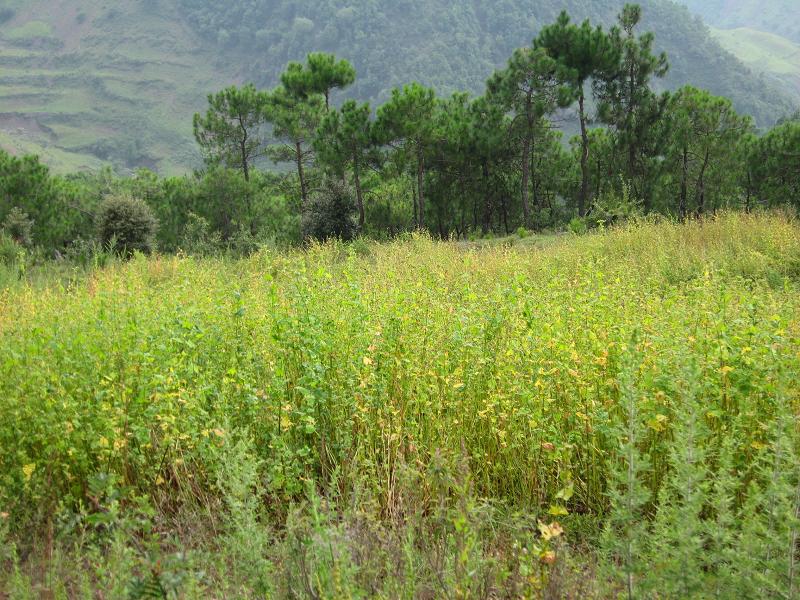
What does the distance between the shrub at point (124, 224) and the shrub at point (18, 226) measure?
235 cm

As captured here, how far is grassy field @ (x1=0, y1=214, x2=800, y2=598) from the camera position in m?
1.89

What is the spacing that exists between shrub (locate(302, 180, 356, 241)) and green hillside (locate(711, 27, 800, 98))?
14831cm

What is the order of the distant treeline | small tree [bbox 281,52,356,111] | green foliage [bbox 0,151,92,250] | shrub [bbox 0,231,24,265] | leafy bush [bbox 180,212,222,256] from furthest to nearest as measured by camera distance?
small tree [bbox 281,52,356,111] < the distant treeline < green foliage [bbox 0,151,92,250] < leafy bush [bbox 180,212,222,256] < shrub [bbox 0,231,24,265]

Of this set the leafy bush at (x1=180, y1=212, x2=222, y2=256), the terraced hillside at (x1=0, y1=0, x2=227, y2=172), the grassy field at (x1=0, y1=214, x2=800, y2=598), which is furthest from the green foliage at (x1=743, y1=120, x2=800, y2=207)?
the terraced hillside at (x1=0, y1=0, x2=227, y2=172)

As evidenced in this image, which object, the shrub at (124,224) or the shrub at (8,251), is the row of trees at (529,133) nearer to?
the shrub at (124,224)

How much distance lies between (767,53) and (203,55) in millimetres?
163856

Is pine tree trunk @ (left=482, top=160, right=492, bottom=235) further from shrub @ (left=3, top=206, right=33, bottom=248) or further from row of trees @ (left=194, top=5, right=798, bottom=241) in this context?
shrub @ (left=3, top=206, right=33, bottom=248)

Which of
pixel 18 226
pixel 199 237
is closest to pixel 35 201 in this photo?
pixel 18 226

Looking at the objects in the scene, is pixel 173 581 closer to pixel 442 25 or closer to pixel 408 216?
pixel 408 216

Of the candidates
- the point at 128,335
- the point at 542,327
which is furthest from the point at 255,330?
the point at 542,327

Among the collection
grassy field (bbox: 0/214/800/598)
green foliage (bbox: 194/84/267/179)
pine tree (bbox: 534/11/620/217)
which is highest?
pine tree (bbox: 534/11/620/217)

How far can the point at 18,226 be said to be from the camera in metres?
17.3

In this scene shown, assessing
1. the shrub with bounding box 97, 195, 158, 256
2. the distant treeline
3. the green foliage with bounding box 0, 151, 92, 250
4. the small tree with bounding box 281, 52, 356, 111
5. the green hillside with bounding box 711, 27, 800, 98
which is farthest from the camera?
the green hillside with bounding box 711, 27, 800, 98

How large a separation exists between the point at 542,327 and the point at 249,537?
2.47 meters
